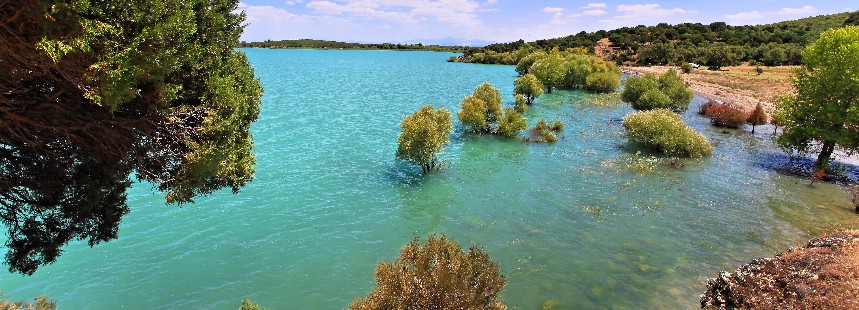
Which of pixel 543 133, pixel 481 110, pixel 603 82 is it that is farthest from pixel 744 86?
pixel 481 110

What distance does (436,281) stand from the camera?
40.4ft

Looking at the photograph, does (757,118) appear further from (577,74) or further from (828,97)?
(577,74)

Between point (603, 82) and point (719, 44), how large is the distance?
98.1m

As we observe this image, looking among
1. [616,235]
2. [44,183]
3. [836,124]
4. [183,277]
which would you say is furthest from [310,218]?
[836,124]

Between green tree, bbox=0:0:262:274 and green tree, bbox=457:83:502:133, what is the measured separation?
1466 inches

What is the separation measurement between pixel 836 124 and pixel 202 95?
44995 millimetres

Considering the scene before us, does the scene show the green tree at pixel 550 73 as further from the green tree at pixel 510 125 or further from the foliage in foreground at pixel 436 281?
the foliage in foreground at pixel 436 281

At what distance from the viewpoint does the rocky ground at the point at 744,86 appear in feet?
242

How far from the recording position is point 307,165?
40062 millimetres

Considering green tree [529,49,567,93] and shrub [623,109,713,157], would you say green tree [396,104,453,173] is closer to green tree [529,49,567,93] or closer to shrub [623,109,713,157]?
shrub [623,109,713,157]

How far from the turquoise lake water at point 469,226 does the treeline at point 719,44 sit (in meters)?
99.8

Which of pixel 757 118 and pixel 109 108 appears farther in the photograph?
pixel 757 118

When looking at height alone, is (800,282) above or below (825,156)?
above

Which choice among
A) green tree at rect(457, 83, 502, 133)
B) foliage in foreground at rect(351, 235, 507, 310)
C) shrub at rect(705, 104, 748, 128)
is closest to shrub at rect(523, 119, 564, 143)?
green tree at rect(457, 83, 502, 133)
